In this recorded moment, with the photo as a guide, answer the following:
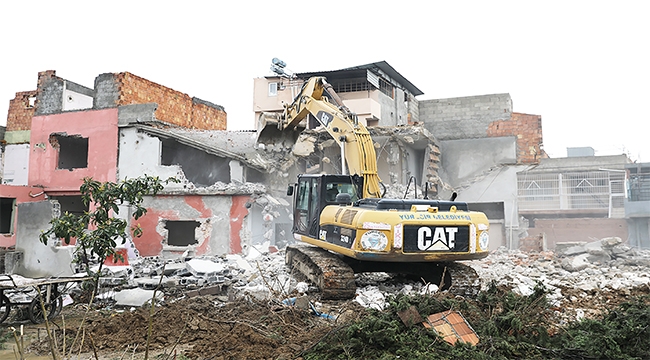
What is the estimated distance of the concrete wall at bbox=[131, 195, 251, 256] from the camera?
52.7 feet

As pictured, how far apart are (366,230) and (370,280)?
115 inches

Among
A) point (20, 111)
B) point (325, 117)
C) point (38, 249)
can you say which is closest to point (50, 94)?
Answer: point (20, 111)

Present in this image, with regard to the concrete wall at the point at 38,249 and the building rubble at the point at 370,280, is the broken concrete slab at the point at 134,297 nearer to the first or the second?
the building rubble at the point at 370,280

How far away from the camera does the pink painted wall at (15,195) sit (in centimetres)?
1709

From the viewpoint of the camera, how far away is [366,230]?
7.38 meters

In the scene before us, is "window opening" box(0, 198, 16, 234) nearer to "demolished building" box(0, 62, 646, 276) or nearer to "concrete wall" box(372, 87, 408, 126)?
"demolished building" box(0, 62, 646, 276)

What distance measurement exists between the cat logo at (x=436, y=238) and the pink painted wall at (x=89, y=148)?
13280 mm

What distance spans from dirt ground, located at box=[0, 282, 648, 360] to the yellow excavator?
0.92 meters

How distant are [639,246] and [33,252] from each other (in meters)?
19.9

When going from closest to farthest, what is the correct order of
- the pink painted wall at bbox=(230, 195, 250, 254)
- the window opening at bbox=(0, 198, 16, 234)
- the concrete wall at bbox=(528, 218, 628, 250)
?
the pink painted wall at bbox=(230, 195, 250, 254)
the window opening at bbox=(0, 198, 16, 234)
the concrete wall at bbox=(528, 218, 628, 250)

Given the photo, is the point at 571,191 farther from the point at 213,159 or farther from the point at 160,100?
the point at 160,100

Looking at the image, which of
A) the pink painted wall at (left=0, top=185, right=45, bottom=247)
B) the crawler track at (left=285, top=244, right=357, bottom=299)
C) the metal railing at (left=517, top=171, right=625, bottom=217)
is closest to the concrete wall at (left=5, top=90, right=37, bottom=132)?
the pink painted wall at (left=0, top=185, right=45, bottom=247)

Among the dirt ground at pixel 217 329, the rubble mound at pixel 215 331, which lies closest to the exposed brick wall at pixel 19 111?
the dirt ground at pixel 217 329

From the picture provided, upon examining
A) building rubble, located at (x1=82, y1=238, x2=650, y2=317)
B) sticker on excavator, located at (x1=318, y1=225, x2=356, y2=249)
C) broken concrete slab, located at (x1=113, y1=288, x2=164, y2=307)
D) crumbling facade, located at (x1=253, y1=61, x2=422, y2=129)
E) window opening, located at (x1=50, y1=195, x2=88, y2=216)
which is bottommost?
broken concrete slab, located at (x1=113, y1=288, x2=164, y2=307)
